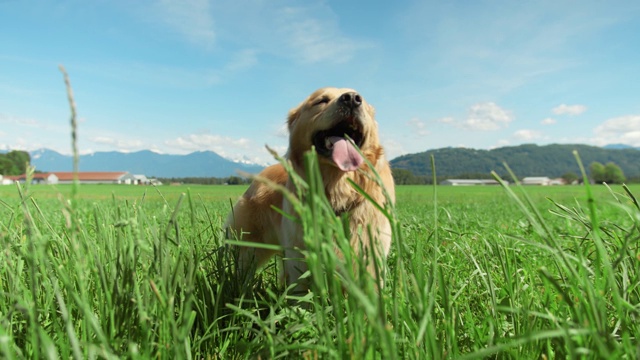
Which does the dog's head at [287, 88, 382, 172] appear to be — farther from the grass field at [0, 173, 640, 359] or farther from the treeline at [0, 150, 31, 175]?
the treeline at [0, 150, 31, 175]

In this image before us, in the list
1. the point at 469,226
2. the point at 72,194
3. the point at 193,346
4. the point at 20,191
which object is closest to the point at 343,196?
the point at 193,346

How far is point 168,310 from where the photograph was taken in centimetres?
93

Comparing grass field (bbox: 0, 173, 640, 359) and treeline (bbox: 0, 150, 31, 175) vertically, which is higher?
treeline (bbox: 0, 150, 31, 175)

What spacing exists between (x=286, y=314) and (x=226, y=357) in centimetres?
28

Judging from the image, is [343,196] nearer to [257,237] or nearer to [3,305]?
[257,237]

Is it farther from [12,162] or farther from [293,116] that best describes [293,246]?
[12,162]

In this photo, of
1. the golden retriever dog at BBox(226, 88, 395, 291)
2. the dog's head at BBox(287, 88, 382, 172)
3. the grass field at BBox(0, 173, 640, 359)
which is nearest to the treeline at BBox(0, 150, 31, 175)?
the golden retriever dog at BBox(226, 88, 395, 291)

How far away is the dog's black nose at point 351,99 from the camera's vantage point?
2.98 metres

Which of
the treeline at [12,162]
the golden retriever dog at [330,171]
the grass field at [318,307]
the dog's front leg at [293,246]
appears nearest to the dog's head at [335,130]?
the golden retriever dog at [330,171]

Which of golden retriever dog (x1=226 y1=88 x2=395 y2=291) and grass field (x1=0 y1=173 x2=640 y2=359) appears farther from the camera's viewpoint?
golden retriever dog (x1=226 y1=88 x2=395 y2=291)

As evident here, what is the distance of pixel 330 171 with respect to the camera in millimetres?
3096

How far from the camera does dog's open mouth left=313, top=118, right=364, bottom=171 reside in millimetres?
2855

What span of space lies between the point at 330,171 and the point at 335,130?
37 centimetres

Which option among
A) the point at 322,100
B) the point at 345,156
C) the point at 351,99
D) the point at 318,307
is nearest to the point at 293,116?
the point at 322,100
